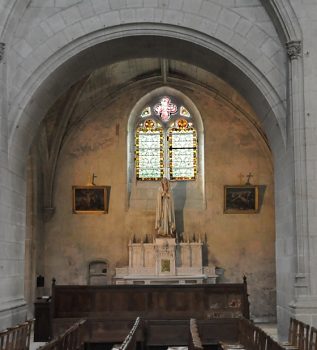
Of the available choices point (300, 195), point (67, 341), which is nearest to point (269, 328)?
point (300, 195)

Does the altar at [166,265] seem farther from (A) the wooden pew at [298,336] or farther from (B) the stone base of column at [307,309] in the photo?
(A) the wooden pew at [298,336]

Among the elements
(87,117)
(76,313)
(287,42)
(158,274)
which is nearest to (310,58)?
(287,42)

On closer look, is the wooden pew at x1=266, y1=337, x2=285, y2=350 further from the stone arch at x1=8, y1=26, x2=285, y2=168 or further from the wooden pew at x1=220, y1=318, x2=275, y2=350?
the stone arch at x1=8, y1=26, x2=285, y2=168

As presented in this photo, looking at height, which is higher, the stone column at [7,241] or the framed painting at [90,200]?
the framed painting at [90,200]

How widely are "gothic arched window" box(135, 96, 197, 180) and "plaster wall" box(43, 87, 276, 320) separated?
1.60ft

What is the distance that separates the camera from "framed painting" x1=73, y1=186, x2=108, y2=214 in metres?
18.9

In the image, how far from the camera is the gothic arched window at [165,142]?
1948 centimetres

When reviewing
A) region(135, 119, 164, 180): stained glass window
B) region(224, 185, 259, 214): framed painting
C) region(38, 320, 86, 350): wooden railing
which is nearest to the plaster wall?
region(224, 185, 259, 214): framed painting

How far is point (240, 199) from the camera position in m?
18.8

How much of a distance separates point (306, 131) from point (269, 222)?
9.60 m

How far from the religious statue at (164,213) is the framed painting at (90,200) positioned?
1876mm

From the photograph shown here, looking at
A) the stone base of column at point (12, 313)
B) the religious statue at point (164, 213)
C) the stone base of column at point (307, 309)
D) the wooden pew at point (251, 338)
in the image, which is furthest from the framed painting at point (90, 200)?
the stone base of column at point (307, 309)

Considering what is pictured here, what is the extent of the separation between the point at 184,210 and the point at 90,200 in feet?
9.58

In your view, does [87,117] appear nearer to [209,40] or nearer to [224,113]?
[224,113]
